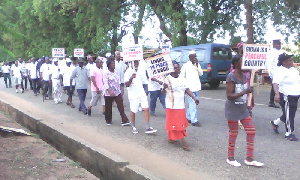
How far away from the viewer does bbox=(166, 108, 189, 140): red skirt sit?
602cm

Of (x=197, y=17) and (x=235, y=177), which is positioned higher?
(x=197, y=17)

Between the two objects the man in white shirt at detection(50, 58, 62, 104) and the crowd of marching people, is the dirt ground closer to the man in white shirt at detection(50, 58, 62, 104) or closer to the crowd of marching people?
the crowd of marching people

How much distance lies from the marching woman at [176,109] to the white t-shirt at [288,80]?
5.77 ft

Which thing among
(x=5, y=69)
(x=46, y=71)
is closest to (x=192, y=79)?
(x=46, y=71)

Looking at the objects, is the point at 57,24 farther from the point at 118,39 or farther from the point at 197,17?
the point at 197,17

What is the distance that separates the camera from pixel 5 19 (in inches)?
235

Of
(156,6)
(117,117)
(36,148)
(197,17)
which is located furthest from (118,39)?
(36,148)

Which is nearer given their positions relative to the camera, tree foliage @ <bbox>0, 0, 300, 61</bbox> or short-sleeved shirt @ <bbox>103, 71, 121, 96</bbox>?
short-sleeved shirt @ <bbox>103, 71, 121, 96</bbox>

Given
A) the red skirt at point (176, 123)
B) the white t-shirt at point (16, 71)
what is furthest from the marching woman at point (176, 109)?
the white t-shirt at point (16, 71)

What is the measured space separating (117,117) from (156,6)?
14801mm

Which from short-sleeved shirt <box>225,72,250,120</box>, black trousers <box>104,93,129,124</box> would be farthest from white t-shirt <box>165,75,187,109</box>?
black trousers <box>104,93,129,124</box>

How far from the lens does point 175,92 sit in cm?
616

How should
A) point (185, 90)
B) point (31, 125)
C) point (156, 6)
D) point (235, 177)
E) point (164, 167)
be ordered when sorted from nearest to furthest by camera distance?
1. point (235, 177)
2. point (164, 167)
3. point (185, 90)
4. point (31, 125)
5. point (156, 6)

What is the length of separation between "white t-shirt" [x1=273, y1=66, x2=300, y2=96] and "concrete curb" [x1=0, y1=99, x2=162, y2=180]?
332 centimetres
